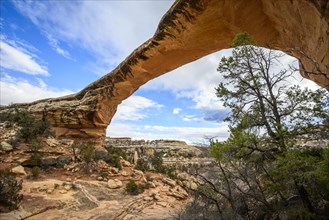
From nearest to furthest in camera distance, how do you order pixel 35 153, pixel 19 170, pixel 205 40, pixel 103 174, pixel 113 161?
pixel 205 40 < pixel 19 170 < pixel 103 174 < pixel 35 153 < pixel 113 161

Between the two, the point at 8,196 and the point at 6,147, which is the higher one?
the point at 6,147

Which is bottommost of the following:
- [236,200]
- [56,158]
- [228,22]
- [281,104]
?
[236,200]

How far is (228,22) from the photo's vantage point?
26.2ft

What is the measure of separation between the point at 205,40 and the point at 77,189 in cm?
814

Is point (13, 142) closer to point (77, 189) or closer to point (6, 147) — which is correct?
Result: point (6, 147)

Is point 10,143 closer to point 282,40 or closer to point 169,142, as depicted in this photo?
point 282,40

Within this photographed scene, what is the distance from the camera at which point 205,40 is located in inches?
368

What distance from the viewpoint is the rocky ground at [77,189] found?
7414 millimetres

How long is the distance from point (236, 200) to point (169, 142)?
3032cm

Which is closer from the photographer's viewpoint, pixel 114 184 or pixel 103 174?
pixel 114 184

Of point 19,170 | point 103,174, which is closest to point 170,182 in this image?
point 103,174

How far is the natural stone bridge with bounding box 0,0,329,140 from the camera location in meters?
Result: 5.32

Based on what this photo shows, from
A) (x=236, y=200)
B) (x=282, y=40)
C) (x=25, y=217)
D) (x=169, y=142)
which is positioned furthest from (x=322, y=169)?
(x=169, y=142)

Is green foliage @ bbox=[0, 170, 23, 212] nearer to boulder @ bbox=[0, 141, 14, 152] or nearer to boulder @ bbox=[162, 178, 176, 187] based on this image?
boulder @ bbox=[0, 141, 14, 152]
